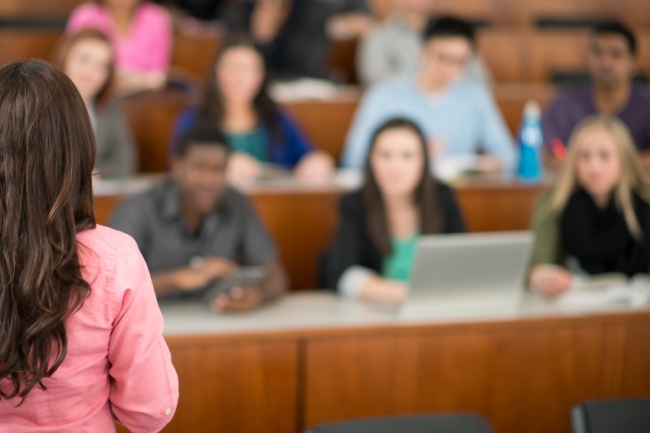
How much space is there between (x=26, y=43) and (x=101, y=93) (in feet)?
4.39

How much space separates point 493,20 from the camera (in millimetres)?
6223

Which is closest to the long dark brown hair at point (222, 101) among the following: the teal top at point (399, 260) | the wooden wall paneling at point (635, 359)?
the teal top at point (399, 260)

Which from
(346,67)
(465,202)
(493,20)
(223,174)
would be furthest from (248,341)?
(493,20)

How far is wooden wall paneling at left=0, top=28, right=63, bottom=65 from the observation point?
4.33 m

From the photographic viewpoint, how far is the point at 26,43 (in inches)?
173

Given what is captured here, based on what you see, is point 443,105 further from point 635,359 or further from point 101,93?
point 635,359

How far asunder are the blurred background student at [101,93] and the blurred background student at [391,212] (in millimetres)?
1039

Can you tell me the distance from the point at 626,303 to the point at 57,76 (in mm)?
1760

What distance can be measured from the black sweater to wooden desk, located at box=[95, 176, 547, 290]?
17.9 inches

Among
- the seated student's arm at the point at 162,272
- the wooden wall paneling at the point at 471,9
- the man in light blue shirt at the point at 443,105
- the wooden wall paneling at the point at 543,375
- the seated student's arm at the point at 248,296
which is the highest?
the wooden wall paneling at the point at 471,9

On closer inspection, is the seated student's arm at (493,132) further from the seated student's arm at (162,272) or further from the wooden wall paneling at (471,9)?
the wooden wall paneling at (471,9)

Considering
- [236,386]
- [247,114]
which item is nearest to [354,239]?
[236,386]

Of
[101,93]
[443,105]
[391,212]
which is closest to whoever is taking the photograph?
[391,212]

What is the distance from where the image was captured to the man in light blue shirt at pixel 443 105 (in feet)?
11.4
